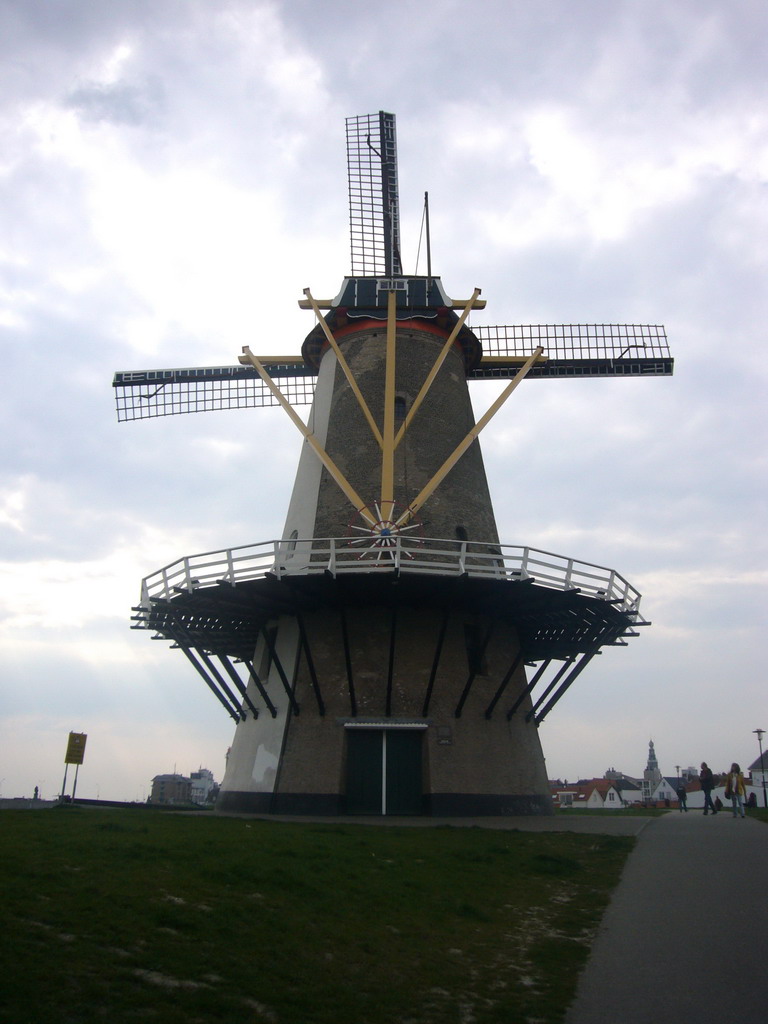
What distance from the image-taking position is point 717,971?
622cm

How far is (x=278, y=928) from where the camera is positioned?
265 inches

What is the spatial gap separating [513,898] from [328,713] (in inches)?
331

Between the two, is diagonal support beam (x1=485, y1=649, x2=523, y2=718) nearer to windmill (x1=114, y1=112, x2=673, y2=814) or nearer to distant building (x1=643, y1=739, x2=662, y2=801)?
windmill (x1=114, y1=112, x2=673, y2=814)

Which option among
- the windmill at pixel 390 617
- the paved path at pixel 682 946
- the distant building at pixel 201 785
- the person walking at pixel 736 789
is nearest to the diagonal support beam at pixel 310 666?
the windmill at pixel 390 617

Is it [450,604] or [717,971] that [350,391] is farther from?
[717,971]

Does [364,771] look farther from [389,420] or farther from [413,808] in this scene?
[389,420]

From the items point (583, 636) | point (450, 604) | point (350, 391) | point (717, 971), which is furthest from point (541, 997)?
point (350, 391)

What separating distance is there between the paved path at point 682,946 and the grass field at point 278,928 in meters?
0.26

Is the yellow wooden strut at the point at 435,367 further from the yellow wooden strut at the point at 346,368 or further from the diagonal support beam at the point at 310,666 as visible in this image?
the diagonal support beam at the point at 310,666

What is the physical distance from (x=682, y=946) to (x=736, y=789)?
12736 millimetres

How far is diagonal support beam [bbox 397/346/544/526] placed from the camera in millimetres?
→ 17906

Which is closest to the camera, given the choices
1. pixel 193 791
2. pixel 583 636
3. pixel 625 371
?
pixel 583 636

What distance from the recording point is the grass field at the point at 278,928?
5.12m

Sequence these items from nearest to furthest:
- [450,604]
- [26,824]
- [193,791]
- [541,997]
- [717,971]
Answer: [541,997] → [717,971] → [26,824] → [450,604] → [193,791]
